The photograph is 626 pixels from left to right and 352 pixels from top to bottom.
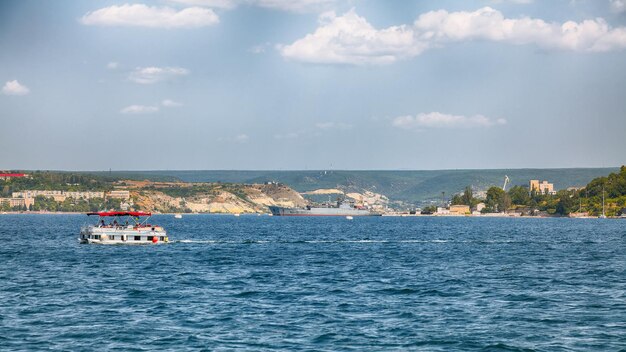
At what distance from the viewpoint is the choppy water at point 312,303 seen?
170 ft

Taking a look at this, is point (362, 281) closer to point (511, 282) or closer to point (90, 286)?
point (511, 282)

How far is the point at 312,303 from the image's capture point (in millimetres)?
68688

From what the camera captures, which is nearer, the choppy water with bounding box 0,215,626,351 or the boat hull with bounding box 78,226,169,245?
the choppy water with bounding box 0,215,626,351

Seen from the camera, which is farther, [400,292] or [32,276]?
[32,276]

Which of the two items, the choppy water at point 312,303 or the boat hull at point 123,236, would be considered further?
the boat hull at point 123,236

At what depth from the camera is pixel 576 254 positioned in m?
132

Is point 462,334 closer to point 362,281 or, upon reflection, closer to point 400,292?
point 400,292

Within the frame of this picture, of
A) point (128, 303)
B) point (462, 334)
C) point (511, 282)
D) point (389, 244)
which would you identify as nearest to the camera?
point (462, 334)

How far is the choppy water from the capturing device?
51875 mm

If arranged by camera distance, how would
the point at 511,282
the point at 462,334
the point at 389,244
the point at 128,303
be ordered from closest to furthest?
1. the point at 462,334
2. the point at 128,303
3. the point at 511,282
4. the point at 389,244

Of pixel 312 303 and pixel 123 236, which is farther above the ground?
pixel 312 303

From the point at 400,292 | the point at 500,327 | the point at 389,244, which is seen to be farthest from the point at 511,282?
the point at 389,244

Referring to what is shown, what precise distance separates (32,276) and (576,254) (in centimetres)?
8067

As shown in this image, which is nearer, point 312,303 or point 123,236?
point 312,303
